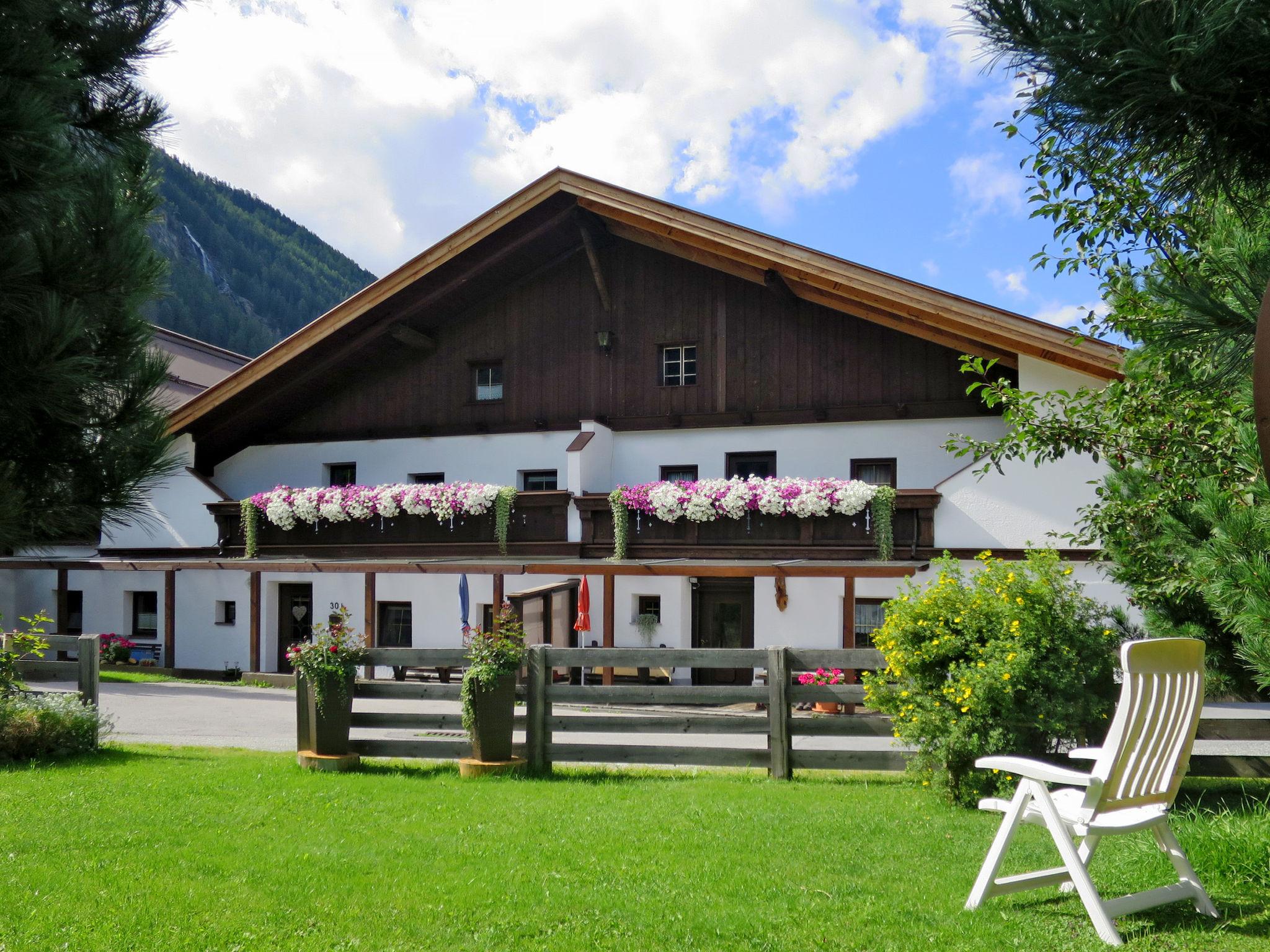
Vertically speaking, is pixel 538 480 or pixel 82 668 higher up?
pixel 538 480

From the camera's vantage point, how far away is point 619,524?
1778 cm

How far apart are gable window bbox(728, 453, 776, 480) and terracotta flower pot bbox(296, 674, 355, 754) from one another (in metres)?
10.8

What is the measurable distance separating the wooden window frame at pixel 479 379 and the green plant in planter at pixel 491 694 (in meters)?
12.3

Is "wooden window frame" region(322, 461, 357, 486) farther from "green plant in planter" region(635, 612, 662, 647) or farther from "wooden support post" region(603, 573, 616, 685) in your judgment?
"green plant in planter" region(635, 612, 662, 647)

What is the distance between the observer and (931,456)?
1734cm

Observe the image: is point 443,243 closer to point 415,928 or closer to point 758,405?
point 758,405

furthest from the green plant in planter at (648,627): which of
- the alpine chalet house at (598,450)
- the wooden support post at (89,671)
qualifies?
the wooden support post at (89,671)

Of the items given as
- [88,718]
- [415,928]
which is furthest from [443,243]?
[415,928]

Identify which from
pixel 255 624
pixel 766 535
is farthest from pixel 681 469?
pixel 255 624

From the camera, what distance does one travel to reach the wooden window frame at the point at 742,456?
18.4 metres

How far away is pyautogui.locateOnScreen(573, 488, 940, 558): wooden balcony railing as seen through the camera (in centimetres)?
1619

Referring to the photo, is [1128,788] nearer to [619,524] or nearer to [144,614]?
[619,524]

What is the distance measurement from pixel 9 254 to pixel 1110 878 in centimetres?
532

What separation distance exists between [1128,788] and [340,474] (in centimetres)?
1938
